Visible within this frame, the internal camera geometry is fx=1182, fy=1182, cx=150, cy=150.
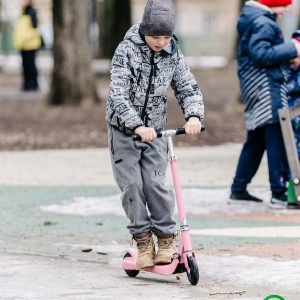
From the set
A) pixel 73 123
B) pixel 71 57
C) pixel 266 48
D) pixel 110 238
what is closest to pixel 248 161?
pixel 266 48

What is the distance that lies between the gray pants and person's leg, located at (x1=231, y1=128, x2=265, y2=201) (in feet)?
8.80

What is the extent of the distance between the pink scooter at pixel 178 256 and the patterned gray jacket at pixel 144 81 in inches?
7.9

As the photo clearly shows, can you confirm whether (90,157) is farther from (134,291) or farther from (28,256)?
(134,291)

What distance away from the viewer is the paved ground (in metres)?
6.45

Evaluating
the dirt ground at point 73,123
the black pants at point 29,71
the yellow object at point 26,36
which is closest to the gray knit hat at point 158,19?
the dirt ground at point 73,123

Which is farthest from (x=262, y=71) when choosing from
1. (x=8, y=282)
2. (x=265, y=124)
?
(x=8, y=282)

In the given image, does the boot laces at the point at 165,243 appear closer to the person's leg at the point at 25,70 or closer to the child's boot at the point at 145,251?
the child's boot at the point at 145,251

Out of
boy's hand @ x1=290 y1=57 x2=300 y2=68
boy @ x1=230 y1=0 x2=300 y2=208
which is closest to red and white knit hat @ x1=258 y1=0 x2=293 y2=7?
boy @ x1=230 y1=0 x2=300 y2=208

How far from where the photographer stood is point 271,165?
9.33m

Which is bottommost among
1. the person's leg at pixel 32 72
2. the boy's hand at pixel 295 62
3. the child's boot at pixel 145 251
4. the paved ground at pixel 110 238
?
the person's leg at pixel 32 72

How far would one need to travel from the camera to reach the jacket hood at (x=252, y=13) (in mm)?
9206

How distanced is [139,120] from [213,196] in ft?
11.5

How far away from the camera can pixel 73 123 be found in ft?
54.5

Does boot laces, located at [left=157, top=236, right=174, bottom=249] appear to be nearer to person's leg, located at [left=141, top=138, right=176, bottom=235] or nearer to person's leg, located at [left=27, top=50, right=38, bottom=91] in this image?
person's leg, located at [left=141, top=138, right=176, bottom=235]
